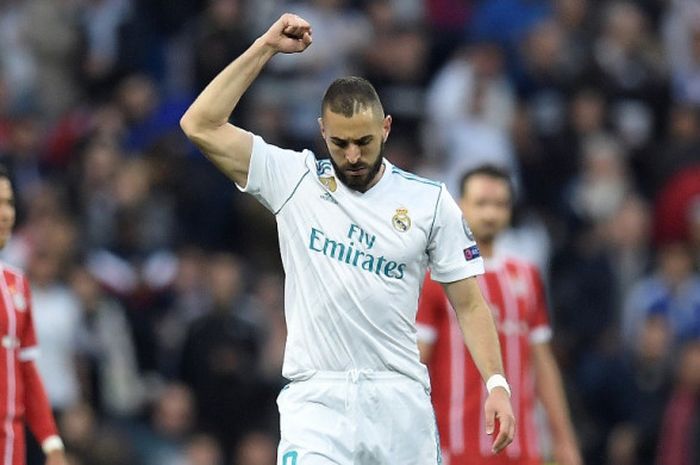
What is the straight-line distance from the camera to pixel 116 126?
52.9ft

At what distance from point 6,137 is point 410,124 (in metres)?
3.81

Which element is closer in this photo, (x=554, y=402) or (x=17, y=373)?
(x=17, y=373)

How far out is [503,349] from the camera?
1015 centimetres

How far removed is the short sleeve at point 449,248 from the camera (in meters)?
8.04

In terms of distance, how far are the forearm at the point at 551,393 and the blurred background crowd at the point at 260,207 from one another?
12.2 ft

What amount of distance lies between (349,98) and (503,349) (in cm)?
281

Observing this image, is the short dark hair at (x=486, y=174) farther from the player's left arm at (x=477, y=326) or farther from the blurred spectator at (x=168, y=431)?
the blurred spectator at (x=168, y=431)

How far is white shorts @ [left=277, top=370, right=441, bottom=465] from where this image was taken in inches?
306

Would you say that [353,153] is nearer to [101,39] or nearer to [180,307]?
[180,307]

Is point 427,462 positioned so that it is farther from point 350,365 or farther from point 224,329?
point 224,329

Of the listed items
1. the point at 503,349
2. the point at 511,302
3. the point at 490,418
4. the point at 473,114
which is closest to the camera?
the point at 490,418

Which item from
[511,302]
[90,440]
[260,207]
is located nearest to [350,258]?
[511,302]

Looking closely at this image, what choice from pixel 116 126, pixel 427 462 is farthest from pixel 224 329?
pixel 427 462

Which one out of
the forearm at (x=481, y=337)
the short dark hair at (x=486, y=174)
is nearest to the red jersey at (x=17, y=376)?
the forearm at (x=481, y=337)
